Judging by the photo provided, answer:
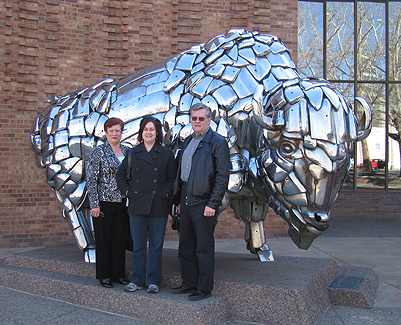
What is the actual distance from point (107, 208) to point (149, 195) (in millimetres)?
482

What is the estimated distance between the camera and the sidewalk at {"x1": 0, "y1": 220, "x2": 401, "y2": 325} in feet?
10.8

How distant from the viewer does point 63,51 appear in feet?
23.0

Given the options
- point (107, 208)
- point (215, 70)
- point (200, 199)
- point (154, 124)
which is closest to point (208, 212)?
point (200, 199)

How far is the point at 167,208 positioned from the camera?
3336 millimetres

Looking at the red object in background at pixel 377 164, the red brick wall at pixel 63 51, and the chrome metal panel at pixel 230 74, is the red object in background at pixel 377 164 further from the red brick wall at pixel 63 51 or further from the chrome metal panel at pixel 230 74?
the chrome metal panel at pixel 230 74

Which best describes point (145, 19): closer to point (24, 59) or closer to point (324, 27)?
point (24, 59)

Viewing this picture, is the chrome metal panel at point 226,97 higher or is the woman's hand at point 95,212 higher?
the chrome metal panel at point 226,97

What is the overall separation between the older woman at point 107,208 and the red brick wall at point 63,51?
373cm

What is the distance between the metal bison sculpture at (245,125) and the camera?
10.6ft

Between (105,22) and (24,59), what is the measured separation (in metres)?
1.48

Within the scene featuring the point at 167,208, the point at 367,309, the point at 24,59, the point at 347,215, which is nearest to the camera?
the point at 167,208

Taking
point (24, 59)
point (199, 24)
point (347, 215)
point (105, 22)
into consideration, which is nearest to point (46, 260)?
point (24, 59)

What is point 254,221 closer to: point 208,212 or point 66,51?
point 208,212

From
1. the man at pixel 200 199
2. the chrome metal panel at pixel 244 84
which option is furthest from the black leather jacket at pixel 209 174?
the chrome metal panel at pixel 244 84
